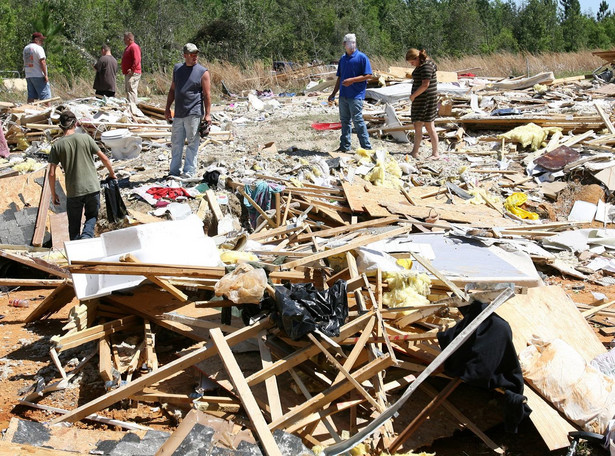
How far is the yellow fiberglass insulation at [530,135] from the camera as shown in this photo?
11.8 meters

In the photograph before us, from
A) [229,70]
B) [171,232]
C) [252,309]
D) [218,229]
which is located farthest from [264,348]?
[229,70]

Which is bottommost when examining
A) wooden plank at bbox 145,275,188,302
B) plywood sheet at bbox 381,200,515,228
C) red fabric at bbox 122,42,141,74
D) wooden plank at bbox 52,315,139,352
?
wooden plank at bbox 52,315,139,352

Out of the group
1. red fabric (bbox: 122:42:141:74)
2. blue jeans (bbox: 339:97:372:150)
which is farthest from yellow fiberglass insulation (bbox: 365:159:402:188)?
red fabric (bbox: 122:42:141:74)

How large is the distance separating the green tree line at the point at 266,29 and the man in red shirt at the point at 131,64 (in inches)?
412

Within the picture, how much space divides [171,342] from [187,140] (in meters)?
4.32

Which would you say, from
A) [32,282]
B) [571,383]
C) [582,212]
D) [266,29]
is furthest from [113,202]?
[266,29]

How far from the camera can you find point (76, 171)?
22.4ft

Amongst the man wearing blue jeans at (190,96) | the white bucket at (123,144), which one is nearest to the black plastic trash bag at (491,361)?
the man wearing blue jeans at (190,96)

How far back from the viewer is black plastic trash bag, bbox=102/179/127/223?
7.85 meters

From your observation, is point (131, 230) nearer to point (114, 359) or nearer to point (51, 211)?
point (114, 359)

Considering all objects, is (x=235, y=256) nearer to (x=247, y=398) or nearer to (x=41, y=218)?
(x=247, y=398)

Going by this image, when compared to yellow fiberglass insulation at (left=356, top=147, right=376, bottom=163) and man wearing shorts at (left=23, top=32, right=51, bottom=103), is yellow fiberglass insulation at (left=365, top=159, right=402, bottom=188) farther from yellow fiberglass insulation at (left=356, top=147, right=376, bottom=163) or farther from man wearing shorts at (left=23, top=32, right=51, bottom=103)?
man wearing shorts at (left=23, top=32, right=51, bottom=103)

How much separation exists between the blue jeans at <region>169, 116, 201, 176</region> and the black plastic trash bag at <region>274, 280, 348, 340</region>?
184 inches

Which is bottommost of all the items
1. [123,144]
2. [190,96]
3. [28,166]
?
[28,166]
